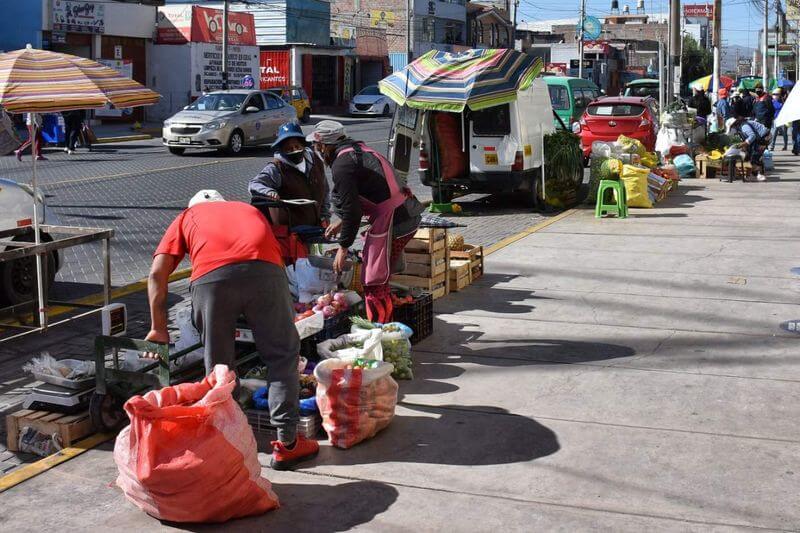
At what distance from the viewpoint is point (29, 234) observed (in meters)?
9.45

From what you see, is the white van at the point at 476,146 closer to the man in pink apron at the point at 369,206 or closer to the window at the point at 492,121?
the window at the point at 492,121

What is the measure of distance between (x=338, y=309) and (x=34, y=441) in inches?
97.3

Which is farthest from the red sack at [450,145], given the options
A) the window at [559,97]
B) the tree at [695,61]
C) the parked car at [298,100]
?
the tree at [695,61]

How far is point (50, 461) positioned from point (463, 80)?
32.5 feet

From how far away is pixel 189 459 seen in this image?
4.89m

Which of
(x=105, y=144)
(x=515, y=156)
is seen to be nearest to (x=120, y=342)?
(x=515, y=156)

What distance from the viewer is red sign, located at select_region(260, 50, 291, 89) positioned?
51906mm

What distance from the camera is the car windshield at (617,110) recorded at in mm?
21766

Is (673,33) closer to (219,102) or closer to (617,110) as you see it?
(617,110)

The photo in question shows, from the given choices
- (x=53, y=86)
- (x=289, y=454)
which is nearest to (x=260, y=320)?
(x=289, y=454)

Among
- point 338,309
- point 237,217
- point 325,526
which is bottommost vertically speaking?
point 325,526

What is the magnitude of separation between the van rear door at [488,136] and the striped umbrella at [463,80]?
0.74m

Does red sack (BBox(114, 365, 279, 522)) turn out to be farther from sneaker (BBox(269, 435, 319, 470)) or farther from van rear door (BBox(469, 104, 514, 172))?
van rear door (BBox(469, 104, 514, 172))

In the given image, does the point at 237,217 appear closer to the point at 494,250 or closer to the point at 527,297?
the point at 527,297
